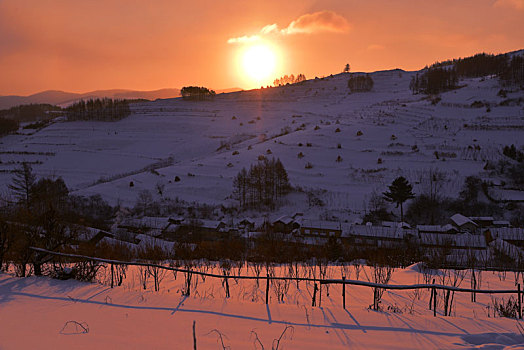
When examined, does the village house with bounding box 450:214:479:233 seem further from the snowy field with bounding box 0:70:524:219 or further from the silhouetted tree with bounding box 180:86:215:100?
the silhouetted tree with bounding box 180:86:215:100

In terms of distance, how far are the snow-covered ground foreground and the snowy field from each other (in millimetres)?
24011

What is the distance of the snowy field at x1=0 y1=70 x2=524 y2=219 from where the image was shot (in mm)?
34906

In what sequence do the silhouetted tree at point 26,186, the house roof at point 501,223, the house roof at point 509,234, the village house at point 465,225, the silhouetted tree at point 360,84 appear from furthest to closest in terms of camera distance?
the silhouetted tree at point 360,84
the silhouetted tree at point 26,186
the house roof at point 501,223
the village house at point 465,225
the house roof at point 509,234

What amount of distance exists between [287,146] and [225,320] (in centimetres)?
4300

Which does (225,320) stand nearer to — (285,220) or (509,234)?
(285,220)

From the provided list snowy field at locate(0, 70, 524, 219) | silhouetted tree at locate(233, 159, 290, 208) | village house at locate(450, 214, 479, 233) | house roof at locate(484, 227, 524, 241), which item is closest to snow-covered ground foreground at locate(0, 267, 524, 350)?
house roof at locate(484, 227, 524, 241)

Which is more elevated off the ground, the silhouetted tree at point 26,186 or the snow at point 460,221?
the silhouetted tree at point 26,186

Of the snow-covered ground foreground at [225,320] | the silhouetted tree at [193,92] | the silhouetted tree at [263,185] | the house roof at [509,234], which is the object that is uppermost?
the silhouetted tree at [193,92]

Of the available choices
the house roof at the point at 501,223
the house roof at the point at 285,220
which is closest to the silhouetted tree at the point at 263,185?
the house roof at the point at 285,220

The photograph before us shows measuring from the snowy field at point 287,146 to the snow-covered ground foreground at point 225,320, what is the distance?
78.8 ft

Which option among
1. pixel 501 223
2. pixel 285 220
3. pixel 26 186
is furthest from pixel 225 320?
pixel 26 186

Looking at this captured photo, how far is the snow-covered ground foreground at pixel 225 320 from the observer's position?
397 cm

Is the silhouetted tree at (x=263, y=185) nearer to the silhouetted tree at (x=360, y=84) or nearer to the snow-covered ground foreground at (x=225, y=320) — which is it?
the snow-covered ground foreground at (x=225, y=320)

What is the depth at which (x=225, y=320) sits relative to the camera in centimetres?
462
